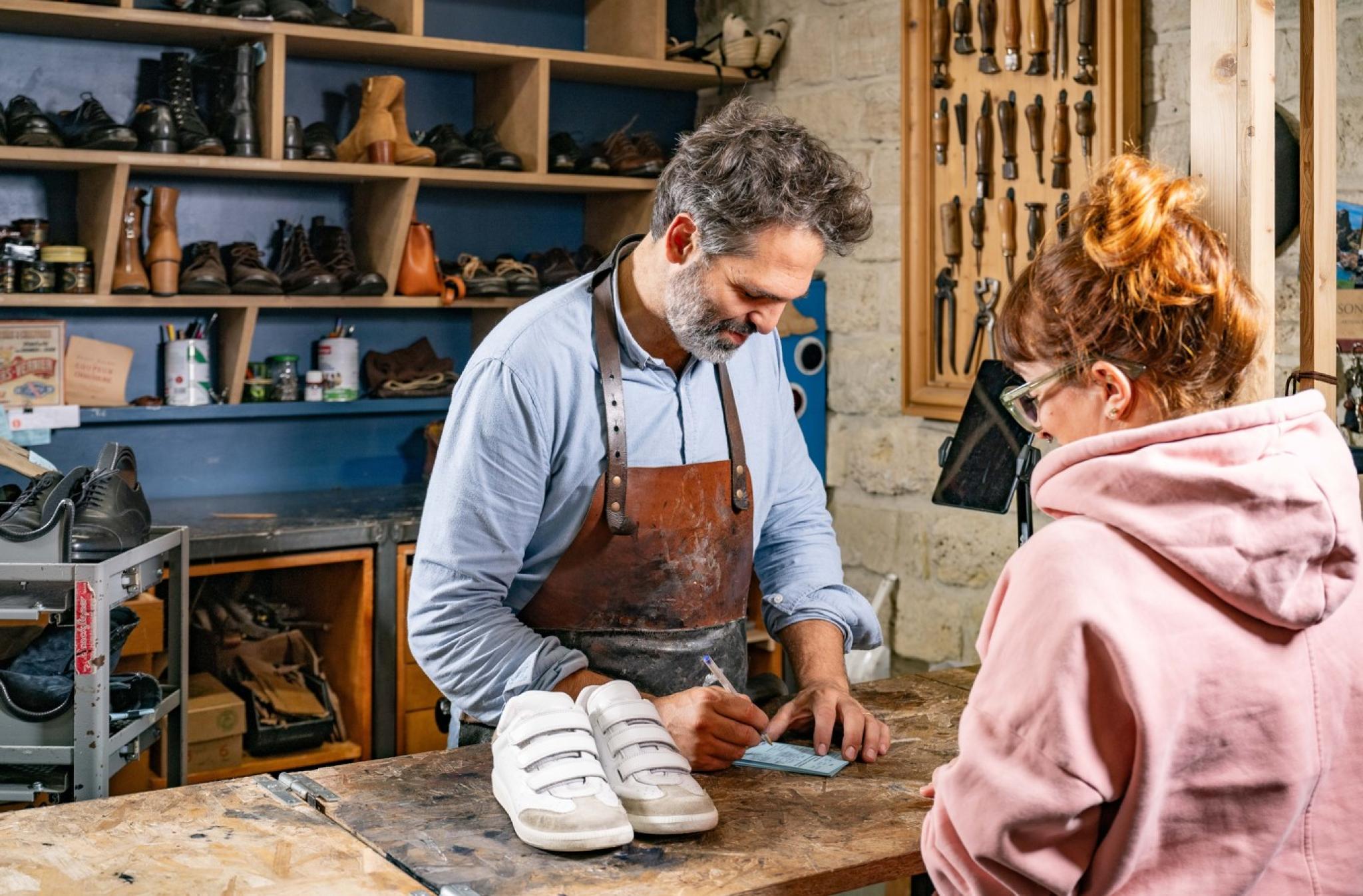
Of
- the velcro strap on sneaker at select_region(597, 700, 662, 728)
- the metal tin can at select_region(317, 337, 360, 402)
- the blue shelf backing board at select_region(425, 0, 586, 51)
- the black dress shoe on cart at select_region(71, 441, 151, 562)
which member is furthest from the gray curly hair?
the blue shelf backing board at select_region(425, 0, 586, 51)

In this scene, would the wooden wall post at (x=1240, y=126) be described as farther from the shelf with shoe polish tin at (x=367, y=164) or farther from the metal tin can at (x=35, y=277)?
the metal tin can at (x=35, y=277)

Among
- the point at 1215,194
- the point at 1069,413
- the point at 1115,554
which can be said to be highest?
the point at 1215,194

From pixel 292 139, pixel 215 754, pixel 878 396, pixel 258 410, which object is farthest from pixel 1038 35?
pixel 215 754

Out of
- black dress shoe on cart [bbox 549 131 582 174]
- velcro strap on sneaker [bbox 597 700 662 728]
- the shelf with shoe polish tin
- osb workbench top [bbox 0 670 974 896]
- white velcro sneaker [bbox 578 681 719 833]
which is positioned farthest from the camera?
black dress shoe on cart [bbox 549 131 582 174]

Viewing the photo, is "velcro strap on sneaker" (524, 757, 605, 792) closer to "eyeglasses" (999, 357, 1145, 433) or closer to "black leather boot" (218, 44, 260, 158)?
"eyeglasses" (999, 357, 1145, 433)

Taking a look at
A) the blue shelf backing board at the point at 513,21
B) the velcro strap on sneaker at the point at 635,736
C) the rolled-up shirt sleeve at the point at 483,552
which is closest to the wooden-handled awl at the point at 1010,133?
the blue shelf backing board at the point at 513,21

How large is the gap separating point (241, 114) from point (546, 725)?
2.82 m

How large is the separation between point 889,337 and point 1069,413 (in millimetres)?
2815

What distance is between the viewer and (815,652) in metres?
2.18

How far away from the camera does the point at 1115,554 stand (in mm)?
1135

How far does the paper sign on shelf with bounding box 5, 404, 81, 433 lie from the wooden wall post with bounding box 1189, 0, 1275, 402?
315 centimetres

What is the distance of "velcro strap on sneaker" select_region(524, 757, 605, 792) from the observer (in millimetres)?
1536

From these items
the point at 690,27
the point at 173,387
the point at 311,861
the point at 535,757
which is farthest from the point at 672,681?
the point at 690,27

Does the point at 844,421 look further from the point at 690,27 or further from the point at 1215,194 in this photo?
the point at 1215,194
